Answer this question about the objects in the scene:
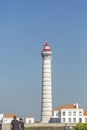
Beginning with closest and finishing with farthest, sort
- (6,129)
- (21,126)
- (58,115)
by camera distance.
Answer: (21,126) < (6,129) < (58,115)

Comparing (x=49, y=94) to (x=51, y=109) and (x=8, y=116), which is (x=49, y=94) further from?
(x=8, y=116)

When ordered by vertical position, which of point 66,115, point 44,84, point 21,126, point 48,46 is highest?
point 48,46

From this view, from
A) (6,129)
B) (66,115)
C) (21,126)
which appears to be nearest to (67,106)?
(66,115)

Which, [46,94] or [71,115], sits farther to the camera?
[71,115]

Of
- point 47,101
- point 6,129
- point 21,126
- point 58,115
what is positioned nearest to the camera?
point 21,126

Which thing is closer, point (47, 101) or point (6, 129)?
point (6, 129)

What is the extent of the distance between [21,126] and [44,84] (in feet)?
207

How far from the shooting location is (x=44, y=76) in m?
81.6

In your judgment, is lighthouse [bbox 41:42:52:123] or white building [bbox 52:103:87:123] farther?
white building [bbox 52:103:87:123]

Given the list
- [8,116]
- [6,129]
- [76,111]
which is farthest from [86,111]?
[6,129]

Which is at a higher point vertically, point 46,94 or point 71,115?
point 46,94

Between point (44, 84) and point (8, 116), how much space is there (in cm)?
1299

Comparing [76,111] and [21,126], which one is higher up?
[76,111]

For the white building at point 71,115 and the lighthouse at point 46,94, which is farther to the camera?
the white building at point 71,115
